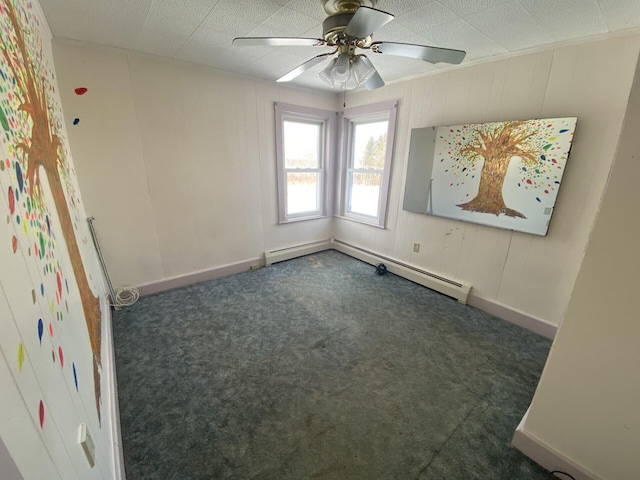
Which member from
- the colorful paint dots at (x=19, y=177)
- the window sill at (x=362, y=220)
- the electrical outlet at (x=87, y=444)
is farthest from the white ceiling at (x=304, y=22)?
the electrical outlet at (x=87, y=444)

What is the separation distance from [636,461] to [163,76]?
12.3ft

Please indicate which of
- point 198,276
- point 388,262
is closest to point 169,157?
point 198,276

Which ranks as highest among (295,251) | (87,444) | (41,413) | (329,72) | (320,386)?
(329,72)

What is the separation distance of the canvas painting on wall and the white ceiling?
0.56 meters

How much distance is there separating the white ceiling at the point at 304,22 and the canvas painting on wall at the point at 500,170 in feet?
1.84

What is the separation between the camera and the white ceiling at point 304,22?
150 centimetres

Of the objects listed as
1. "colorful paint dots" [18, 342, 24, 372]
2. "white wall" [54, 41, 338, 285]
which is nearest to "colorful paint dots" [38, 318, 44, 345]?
"colorful paint dots" [18, 342, 24, 372]

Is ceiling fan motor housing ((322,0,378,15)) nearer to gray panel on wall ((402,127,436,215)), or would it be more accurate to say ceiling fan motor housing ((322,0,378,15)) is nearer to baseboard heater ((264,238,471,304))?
gray panel on wall ((402,127,436,215))

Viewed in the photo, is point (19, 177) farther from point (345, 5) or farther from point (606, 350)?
point (606, 350)

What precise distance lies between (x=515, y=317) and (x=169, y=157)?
137 inches

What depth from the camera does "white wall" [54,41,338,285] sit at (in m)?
2.18

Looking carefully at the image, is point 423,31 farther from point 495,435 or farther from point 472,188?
point 495,435

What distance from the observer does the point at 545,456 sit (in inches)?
49.9

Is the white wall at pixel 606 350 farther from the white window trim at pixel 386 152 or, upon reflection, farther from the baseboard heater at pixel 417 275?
the white window trim at pixel 386 152
